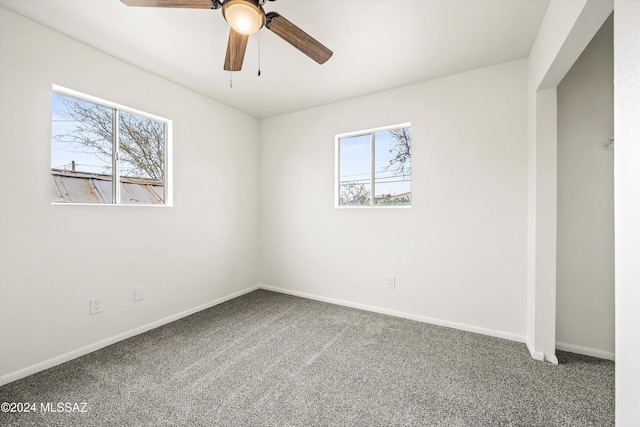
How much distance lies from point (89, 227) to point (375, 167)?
286 centimetres

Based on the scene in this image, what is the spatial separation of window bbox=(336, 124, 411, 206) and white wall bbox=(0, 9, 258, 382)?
152 cm

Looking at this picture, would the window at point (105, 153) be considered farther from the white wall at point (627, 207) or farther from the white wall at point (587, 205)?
the white wall at point (587, 205)

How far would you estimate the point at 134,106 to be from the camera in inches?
103

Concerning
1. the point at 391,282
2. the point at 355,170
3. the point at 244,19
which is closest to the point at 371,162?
the point at 355,170

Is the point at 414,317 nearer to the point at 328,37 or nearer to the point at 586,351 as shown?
the point at 586,351

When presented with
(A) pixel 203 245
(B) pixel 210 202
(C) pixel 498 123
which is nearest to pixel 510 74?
(C) pixel 498 123

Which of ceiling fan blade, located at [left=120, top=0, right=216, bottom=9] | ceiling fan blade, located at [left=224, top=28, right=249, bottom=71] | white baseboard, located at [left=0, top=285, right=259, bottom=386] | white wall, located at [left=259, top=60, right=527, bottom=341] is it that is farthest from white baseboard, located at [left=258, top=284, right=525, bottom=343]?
ceiling fan blade, located at [left=120, top=0, right=216, bottom=9]

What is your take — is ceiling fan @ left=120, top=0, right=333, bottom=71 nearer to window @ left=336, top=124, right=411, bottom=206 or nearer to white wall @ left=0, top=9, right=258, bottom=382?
white wall @ left=0, top=9, right=258, bottom=382

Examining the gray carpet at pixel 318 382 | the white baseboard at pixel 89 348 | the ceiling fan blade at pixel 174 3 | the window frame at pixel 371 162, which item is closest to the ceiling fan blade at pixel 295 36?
the ceiling fan blade at pixel 174 3

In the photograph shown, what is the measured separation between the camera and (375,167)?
334cm

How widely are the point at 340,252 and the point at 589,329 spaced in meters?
2.32

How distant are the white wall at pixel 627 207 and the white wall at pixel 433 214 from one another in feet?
5.85

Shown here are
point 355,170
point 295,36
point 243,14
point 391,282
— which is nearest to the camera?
point 243,14

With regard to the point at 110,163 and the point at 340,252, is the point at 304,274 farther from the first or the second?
the point at 110,163
